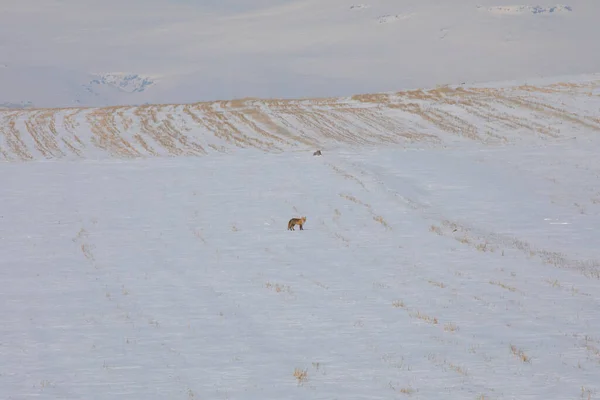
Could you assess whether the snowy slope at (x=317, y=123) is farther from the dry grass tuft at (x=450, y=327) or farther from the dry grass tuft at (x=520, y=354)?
the dry grass tuft at (x=520, y=354)

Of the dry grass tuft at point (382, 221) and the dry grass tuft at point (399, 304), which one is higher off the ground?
the dry grass tuft at point (399, 304)

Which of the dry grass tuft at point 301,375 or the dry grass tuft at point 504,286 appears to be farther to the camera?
the dry grass tuft at point 504,286

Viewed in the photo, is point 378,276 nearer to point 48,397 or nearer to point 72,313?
point 72,313

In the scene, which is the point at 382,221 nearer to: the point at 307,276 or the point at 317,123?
the point at 307,276

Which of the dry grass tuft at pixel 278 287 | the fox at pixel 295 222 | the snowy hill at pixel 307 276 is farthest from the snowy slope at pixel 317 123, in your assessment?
the dry grass tuft at pixel 278 287

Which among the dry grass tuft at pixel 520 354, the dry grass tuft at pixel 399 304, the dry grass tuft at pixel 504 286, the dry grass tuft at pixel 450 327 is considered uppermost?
the dry grass tuft at pixel 520 354

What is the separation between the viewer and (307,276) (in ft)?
61.0

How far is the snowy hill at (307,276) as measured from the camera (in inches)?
444

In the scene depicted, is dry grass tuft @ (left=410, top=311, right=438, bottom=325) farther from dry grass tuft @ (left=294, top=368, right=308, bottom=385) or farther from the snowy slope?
the snowy slope

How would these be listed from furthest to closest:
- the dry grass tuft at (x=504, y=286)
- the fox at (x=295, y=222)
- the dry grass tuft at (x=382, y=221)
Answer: the dry grass tuft at (x=382, y=221)
the fox at (x=295, y=222)
the dry grass tuft at (x=504, y=286)

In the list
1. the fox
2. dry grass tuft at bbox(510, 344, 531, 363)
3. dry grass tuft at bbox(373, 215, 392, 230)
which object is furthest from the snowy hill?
the fox

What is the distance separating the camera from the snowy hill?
11.3m

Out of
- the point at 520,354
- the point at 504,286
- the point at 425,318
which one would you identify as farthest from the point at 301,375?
the point at 504,286

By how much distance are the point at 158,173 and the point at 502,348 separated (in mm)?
29259
